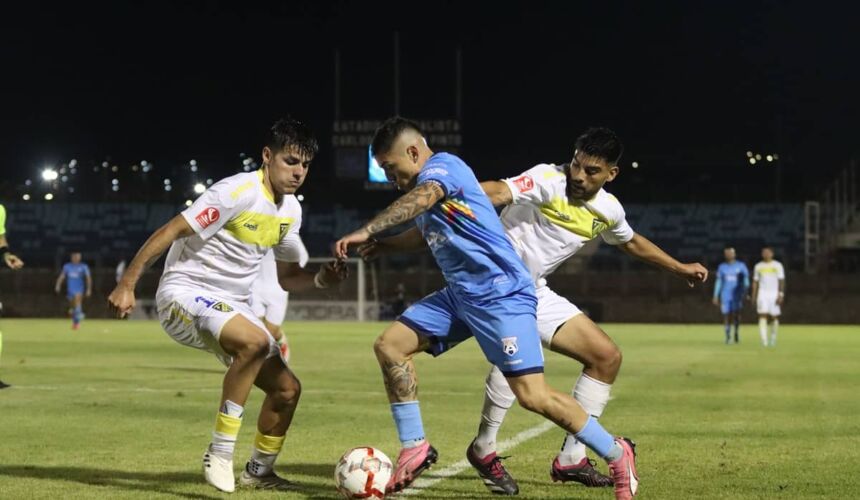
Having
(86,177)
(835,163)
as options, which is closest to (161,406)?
(86,177)

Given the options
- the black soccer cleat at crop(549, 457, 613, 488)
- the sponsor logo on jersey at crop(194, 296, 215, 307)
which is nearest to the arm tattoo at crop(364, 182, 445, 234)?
the sponsor logo on jersey at crop(194, 296, 215, 307)

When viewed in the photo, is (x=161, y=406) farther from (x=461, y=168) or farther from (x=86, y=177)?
(x=86, y=177)

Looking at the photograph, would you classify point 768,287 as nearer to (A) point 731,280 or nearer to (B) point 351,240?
(A) point 731,280

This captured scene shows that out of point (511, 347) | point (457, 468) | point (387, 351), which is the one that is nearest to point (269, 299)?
point (457, 468)

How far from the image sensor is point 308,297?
47.4 m

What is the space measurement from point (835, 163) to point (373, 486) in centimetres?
7356

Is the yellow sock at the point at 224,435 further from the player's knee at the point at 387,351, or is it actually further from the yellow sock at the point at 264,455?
the player's knee at the point at 387,351

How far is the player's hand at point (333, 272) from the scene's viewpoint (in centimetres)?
710

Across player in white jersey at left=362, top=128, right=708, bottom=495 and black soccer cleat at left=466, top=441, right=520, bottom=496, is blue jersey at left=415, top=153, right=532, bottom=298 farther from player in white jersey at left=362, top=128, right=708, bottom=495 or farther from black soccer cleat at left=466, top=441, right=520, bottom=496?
black soccer cleat at left=466, top=441, right=520, bottom=496

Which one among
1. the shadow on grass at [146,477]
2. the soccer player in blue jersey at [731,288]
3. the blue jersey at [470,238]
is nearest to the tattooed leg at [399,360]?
the blue jersey at [470,238]

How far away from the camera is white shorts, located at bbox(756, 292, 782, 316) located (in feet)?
101

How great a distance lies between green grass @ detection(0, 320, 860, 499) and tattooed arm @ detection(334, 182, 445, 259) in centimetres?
185

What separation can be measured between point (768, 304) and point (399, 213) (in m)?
25.9

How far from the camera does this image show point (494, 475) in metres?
7.61
